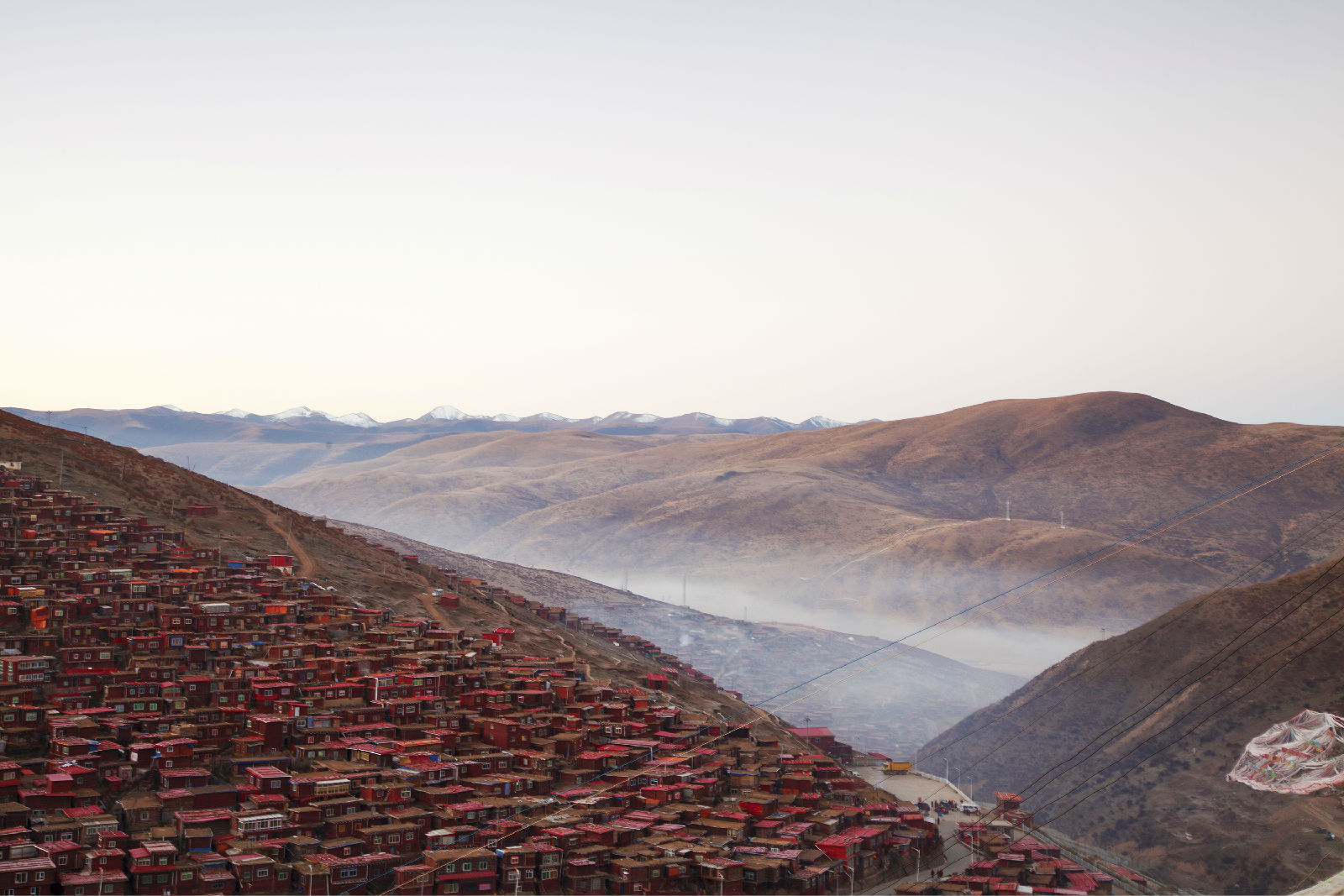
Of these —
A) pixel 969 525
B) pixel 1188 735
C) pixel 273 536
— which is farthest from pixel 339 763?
pixel 969 525

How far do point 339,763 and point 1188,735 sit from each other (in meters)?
42.7

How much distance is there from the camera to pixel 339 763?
39.5 metres

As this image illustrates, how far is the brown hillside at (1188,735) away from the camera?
50.7 metres

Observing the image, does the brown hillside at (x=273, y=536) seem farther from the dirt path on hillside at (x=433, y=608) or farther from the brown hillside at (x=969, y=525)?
the brown hillside at (x=969, y=525)

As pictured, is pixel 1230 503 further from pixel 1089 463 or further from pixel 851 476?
pixel 851 476

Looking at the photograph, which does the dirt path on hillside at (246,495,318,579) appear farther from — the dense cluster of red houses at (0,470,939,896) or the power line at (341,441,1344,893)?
the power line at (341,441,1344,893)

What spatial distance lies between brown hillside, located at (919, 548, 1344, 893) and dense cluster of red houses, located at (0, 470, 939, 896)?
15.4 metres

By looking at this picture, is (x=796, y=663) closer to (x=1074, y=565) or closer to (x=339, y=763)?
(x=1074, y=565)

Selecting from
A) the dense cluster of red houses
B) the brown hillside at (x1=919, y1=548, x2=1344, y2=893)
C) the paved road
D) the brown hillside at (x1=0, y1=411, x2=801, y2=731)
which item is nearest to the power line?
the dense cluster of red houses

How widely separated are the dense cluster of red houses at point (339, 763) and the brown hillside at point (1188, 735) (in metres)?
15.4

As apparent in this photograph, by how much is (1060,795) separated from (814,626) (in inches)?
2537

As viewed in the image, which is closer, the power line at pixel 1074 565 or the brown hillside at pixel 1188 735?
the brown hillside at pixel 1188 735

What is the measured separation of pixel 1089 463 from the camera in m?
185

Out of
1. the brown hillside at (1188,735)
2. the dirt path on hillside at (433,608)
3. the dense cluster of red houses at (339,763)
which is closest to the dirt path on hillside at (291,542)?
the dirt path on hillside at (433,608)
